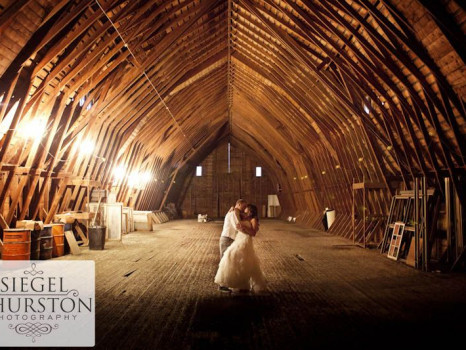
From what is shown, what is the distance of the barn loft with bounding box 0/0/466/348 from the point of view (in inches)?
283

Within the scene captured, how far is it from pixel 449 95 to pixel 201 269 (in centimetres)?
586

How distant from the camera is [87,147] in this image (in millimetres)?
11766

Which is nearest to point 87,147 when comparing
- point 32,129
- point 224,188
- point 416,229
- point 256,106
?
point 32,129

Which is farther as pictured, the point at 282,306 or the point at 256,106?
the point at 256,106

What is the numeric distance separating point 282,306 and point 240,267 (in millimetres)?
852

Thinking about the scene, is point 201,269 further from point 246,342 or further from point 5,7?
point 5,7

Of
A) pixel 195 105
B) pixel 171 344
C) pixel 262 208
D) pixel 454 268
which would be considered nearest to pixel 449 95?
pixel 454 268

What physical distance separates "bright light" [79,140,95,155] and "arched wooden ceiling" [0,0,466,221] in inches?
6.4

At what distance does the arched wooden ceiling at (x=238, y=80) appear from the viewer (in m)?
7.27

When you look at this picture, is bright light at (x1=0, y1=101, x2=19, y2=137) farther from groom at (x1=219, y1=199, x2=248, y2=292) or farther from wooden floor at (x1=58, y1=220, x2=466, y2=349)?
groom at (x1=219, y1=199, x2=248, y2=292)

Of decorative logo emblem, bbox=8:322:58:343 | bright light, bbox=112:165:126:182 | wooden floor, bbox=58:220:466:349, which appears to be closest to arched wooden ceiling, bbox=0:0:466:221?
bright light, bbox=112:165:126:182

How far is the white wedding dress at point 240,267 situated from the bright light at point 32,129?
19.2ft

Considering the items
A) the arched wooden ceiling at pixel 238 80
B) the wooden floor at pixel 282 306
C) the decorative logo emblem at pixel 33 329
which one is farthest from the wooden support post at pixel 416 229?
the decorative logo emblem at pixel 33 329

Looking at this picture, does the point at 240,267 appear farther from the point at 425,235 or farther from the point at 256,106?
the point at 256,106
